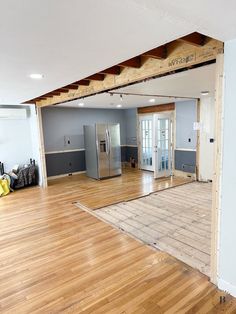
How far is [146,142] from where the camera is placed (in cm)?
774

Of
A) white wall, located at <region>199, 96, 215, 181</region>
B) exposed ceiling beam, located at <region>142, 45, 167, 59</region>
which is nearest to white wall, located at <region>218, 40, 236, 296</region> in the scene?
exposed ceiling beam, located at <region>142, 45, 167, 59</region>

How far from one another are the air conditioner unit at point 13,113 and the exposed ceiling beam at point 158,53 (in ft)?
15.8

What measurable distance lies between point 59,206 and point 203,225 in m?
2.80

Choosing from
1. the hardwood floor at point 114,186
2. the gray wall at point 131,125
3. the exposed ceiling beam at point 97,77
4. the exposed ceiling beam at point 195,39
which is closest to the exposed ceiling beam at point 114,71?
the exposed ceiling beam at point 97,77

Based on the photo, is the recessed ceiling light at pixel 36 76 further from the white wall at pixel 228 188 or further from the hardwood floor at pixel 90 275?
the hardwood floor at pixel 90 275

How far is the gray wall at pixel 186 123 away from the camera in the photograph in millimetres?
6105

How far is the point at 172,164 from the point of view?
684 centimetres

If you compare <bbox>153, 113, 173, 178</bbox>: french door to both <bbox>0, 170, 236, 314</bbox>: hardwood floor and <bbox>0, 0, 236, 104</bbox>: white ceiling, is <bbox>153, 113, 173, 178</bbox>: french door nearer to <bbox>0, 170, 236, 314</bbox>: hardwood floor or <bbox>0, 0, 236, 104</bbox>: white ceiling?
<bbox>0, 170, 236, 314</bbox>: hardwood floor

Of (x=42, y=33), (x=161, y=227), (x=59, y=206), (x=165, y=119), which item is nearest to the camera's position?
(x=42, y=33)

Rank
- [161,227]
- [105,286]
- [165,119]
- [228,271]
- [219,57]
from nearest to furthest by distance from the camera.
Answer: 1. [219,57]
2. [228,271]
3. [105,286]
4. [161,227]
5. [165,119]

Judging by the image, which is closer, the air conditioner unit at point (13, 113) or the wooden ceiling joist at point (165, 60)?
the wooden ceiling joist at point (165, 60)

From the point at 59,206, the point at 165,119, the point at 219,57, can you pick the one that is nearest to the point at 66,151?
the point at 59,206

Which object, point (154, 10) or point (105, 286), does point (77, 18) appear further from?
point (105, 286)

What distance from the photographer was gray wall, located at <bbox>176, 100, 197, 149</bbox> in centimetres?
611
